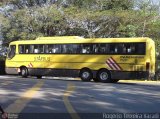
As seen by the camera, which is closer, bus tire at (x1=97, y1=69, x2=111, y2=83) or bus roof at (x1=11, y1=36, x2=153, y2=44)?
bus roof at (x1=11, y1=36, x2=153, y2=44)

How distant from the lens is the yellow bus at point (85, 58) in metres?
28.3

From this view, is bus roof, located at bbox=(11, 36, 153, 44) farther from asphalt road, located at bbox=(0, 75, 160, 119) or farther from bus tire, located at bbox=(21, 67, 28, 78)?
asphalt road, located at bbox=(0, 75, 160, 119)

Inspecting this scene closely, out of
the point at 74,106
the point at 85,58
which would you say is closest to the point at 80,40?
the point at 85,58

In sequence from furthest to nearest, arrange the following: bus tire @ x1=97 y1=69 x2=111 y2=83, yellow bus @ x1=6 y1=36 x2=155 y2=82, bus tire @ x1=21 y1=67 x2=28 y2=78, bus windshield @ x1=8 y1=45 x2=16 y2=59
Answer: bus windshield @ x1=8 y1=45 x2=16 y2=59 → bus tire @ x1=21 y1=67 x2=28 y2=78 → bus tire @ x1=97 y1=69 x2=111 y2=83 → yellow bus @ x1=6 y1=36 x2=155 y2=82

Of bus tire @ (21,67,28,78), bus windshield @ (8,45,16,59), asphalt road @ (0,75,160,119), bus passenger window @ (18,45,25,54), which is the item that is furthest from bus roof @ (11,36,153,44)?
asphalt road @ (0,75,160,119)

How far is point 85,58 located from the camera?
99.8 feet

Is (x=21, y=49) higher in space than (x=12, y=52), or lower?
higher

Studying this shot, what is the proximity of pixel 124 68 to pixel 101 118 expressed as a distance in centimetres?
1790

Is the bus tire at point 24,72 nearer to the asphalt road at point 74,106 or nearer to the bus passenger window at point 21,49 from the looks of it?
the bus passenger window at point 21,49

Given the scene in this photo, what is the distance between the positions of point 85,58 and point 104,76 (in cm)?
193

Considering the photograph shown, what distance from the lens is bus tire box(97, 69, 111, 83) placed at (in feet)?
96.4

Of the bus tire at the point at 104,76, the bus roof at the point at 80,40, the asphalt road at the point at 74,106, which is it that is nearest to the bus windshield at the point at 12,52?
the bus roof at the point at 80,40

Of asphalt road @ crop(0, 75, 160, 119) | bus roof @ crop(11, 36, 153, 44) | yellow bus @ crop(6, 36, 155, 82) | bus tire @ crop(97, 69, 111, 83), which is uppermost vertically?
bus roof @ crop(11, 36, 153, 44)

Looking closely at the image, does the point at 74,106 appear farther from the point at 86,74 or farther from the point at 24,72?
the point at 24,72
